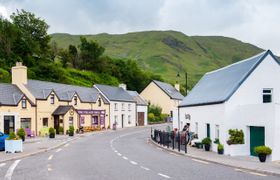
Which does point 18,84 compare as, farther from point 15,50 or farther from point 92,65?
point 92,65

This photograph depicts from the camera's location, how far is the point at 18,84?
53438 mm

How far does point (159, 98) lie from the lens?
93.9 m

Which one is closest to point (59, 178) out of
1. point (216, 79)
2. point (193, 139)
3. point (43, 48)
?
point (193, 139)

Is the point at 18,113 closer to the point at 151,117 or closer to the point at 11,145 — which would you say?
the point at 11,145

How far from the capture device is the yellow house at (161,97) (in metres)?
92.0

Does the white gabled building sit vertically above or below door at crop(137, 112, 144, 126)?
above

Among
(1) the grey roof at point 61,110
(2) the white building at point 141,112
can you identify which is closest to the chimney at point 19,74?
(1) the grey roof at point 61,110

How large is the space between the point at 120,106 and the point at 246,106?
159ft

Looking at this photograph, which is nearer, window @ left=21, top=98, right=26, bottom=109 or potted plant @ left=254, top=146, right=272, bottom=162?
potted plant @ left=254, top=146, right=272, bottom=162

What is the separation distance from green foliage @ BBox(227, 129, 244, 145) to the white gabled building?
330 millimetres

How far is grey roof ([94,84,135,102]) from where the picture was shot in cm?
7312

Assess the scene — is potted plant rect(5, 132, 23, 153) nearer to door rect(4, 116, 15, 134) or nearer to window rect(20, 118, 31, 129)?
door rect(4, 116, 15, 134)

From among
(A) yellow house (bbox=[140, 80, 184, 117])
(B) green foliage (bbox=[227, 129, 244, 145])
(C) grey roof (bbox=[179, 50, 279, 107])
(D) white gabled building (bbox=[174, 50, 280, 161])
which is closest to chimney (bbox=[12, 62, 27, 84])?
(C) grey roof (bbox=[179, 50, 279, 107])

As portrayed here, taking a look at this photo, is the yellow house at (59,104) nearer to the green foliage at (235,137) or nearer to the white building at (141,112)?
the white building at (141,112)
